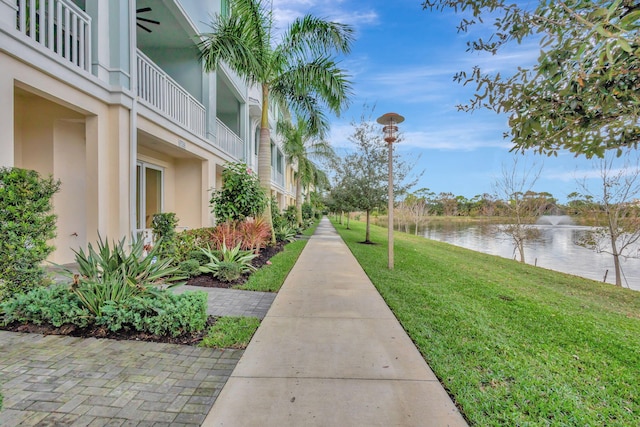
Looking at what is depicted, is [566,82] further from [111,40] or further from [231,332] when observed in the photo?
[111,40]

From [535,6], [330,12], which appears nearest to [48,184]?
[535,6]

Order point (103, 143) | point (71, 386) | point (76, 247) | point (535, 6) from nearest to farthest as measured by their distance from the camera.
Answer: point (535, 6), point (71, 386), point (103, 143), point (76, 247)

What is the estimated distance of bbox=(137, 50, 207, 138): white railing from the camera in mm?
7247

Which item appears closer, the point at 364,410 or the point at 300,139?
the point at 364,410

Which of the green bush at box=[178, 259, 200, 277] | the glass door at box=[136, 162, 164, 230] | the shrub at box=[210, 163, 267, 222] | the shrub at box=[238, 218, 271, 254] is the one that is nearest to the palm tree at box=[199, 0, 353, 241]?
the shrub at box=[238, 218, 271, 254]

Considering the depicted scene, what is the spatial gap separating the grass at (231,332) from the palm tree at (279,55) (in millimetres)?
6703

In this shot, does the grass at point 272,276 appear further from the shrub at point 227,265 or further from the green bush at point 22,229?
the green bush at point 22,229

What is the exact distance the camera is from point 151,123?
7121 mm

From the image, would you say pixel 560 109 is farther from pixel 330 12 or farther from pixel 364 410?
pixel 330 12

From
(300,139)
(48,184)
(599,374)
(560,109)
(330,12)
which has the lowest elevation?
(599,374)

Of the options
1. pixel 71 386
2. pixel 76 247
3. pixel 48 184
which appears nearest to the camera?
pixel 71 386

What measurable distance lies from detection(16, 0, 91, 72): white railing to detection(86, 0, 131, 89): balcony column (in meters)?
0.14

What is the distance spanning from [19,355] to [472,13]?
5.41 meters

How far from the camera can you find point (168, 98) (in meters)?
8.29
